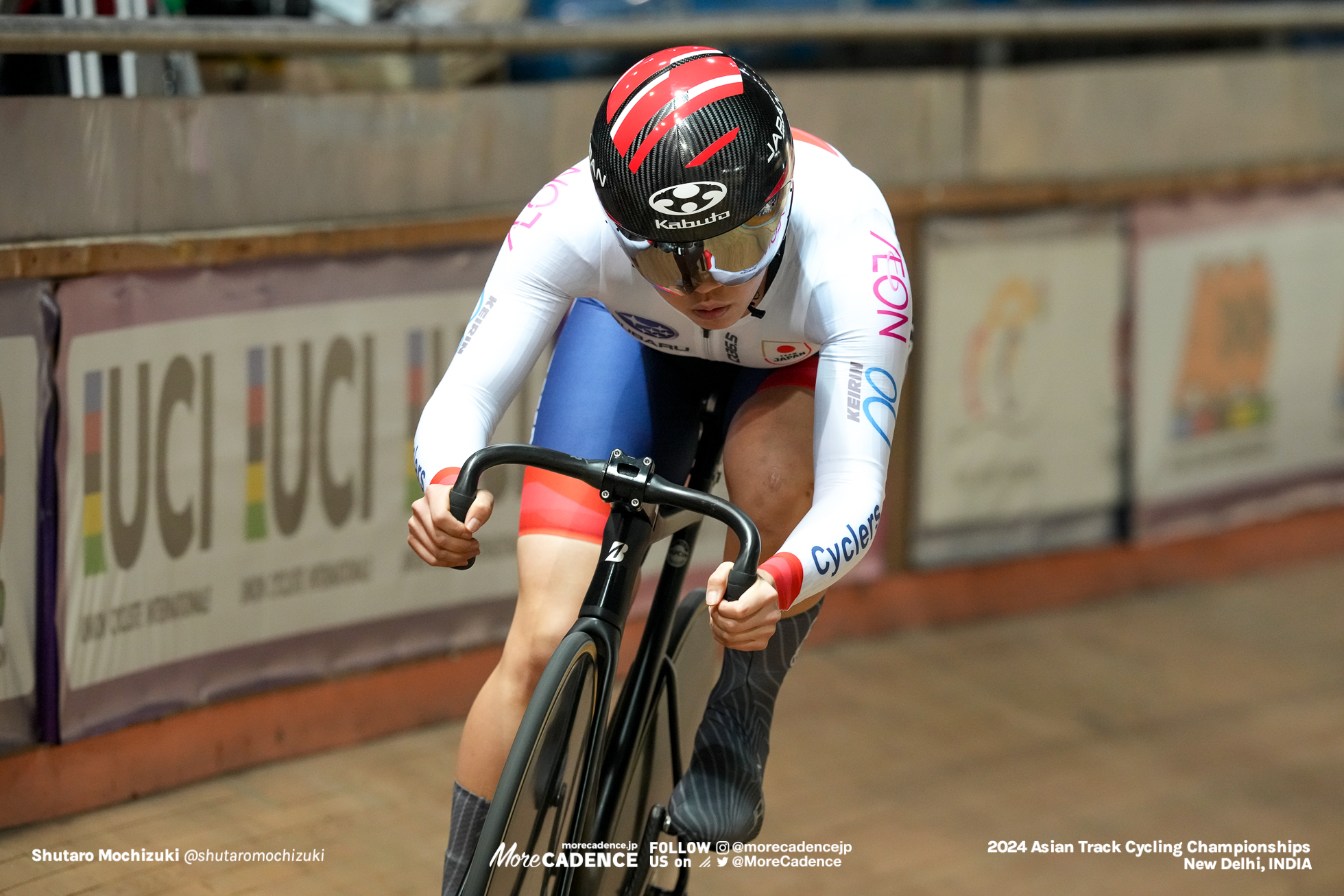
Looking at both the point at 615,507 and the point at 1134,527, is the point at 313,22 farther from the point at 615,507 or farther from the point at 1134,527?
the point at 1134,527

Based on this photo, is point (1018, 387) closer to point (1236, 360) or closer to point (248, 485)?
point (1236, 360)

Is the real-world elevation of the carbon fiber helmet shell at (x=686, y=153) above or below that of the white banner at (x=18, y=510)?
above

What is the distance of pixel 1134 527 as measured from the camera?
20.2ft

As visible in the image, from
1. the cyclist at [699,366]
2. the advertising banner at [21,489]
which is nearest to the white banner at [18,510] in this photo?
the advertising banner at [21,489]

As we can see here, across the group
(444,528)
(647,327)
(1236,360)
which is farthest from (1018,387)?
(444,528)

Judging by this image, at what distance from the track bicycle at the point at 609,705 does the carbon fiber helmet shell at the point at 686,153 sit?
40 cm

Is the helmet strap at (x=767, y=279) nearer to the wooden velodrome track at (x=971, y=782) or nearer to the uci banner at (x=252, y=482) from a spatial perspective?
the wooden velodrome track at (x=971, y=782)

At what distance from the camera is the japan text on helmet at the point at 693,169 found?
224 cm

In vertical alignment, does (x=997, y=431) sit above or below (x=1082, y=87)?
below

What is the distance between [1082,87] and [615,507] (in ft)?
13.7

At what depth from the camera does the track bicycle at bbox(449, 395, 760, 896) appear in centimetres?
228

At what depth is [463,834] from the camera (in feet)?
8.44

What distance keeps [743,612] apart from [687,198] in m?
0.63

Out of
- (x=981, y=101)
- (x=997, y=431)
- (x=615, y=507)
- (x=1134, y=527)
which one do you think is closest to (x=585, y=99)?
(x=981, y=101)
